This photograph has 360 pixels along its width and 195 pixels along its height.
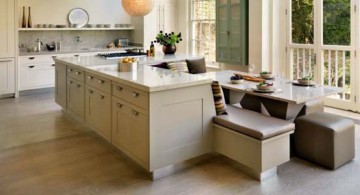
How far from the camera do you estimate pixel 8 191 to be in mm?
2900

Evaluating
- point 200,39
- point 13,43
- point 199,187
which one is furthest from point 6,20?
point 199,187

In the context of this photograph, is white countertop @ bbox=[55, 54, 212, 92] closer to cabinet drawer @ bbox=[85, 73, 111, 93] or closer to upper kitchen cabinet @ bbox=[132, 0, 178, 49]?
cabinet drawer @ bbox=[85, 73, 111, 93]

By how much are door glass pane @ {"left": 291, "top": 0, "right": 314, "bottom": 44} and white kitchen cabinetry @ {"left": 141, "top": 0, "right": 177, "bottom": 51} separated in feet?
11.0

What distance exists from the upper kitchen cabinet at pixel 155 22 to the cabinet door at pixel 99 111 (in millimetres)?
4297

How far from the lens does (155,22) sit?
8391 millimetres

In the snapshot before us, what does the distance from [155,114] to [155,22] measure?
5.75 m

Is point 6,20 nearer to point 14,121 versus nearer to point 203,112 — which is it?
point 14,121

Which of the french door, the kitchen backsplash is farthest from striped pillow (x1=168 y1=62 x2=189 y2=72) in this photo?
the kitchen backsplash

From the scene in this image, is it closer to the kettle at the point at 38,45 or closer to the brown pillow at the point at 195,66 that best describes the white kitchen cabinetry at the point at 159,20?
the kettle at the point at 38,45

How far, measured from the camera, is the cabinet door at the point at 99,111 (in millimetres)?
3786

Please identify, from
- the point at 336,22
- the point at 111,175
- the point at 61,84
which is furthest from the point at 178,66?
the point at 336,22

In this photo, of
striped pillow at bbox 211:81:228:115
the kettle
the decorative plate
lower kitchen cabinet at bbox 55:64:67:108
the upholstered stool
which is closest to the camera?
the upholstered stool

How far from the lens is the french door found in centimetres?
549

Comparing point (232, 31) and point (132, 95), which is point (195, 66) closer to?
point (232, 31)
